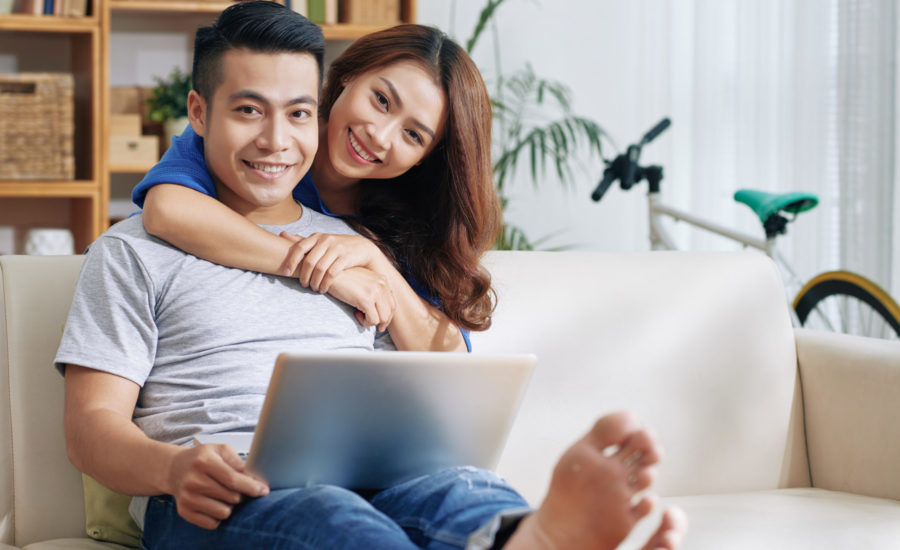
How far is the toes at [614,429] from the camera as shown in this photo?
737mm

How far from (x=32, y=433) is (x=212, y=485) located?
1.65 feet

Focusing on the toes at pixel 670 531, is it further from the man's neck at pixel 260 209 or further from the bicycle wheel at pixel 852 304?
the bicycle wheel at pixel 852 304

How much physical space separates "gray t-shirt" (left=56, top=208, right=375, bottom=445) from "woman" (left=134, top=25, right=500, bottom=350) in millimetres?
123

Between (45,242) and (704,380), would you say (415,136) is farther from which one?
(45,242)

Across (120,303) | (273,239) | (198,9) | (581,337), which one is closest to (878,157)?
(581,337)

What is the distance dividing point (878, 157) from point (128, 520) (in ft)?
8.51

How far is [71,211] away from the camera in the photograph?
3172mm

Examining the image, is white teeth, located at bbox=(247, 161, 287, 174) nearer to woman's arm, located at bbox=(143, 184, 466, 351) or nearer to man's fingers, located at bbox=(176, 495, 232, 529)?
woman's arm, located at bbox=(143, 184, 466, 351)

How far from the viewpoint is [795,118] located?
3326 millimetres

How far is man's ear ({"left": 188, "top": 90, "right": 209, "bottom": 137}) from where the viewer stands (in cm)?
131

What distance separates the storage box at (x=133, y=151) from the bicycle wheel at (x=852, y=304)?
6.27 ft

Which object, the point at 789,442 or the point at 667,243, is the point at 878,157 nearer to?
the point at 667,243

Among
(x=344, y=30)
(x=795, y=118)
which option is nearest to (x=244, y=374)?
(x=344, y=30)

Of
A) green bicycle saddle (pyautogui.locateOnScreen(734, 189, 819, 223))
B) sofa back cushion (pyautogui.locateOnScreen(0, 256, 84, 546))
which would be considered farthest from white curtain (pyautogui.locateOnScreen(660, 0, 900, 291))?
sofa back cushion (pyautogui.locateOnScreen(0, 256, 84, 546))
